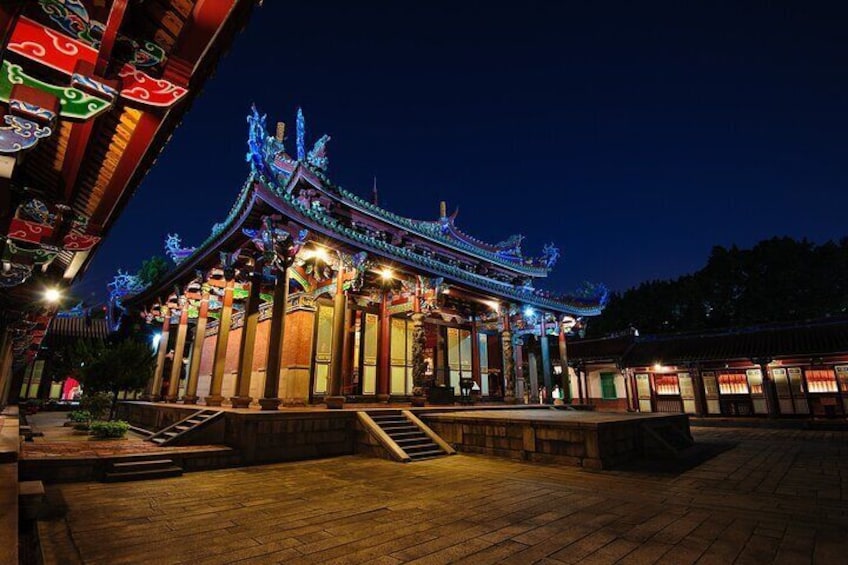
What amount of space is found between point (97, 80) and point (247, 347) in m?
8.57

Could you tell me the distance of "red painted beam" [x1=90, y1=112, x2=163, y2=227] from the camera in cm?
441

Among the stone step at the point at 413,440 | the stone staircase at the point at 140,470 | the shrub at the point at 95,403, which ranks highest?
the shrub at the point at 95,403

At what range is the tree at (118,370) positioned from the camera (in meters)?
11.9

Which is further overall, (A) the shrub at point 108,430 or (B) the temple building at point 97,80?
(A) the shrub at point 108,430

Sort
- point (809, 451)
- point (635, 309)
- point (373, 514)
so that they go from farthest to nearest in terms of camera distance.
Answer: point (635, 309), point (809, 451), point (373, 514)

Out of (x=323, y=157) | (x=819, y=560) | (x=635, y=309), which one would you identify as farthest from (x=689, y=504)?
(x=635, y=309)

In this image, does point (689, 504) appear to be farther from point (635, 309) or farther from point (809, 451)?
point (635, 309)

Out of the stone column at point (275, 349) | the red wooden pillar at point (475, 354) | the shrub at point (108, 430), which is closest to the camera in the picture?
the stone column at point (275, 349)

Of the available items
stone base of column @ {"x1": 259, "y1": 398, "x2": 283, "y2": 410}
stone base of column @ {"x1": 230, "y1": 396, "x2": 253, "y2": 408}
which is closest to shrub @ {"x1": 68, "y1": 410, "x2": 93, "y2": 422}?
stone base of column @ {"x1": 230, "y1": 396, "x2": 253, "y2": 408}

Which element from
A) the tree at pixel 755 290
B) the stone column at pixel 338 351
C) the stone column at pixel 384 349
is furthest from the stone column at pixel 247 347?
the tree at pixel 755 290

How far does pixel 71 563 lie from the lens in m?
3.13

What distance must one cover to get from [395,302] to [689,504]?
11.9 metres

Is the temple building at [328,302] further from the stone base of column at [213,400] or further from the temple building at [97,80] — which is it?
the temple building at [97,80]

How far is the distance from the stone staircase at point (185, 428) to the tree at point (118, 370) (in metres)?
3.87
